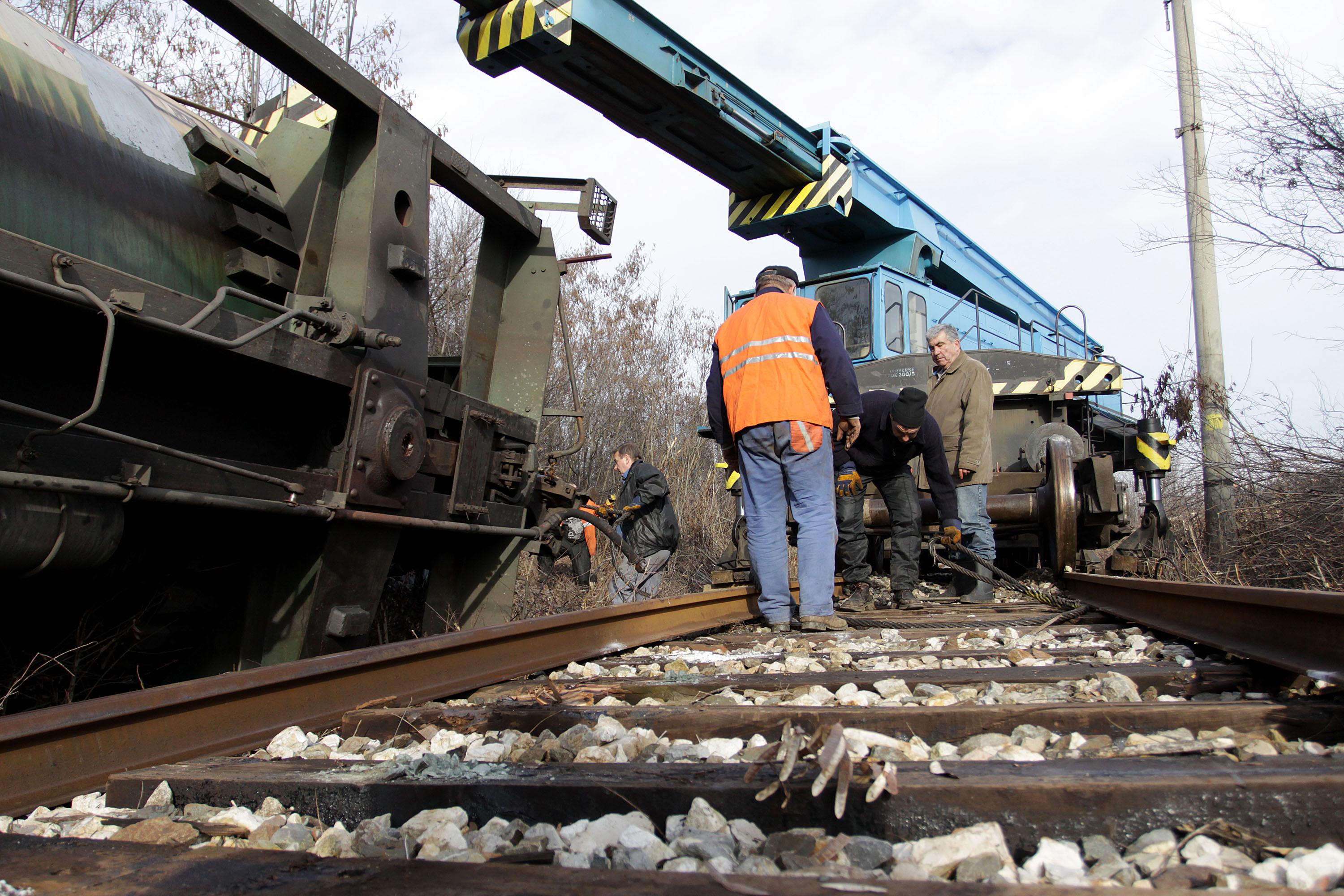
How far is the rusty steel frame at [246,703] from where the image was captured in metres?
1.70

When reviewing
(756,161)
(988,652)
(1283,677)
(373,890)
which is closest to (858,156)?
(756,161)

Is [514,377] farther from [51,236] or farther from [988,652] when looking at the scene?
[988,652]

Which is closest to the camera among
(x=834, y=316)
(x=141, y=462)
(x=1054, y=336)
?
(x=141, y=462)

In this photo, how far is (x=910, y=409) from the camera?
5293 mm

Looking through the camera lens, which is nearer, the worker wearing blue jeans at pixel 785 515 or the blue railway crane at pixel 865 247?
the worker wearing blue jeans at pixel 785 515

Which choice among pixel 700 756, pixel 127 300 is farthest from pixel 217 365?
pixel 700 756

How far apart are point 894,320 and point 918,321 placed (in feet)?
1.53

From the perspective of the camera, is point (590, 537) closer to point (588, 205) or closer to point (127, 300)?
point (588, 205)

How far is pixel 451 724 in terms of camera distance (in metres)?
2.15

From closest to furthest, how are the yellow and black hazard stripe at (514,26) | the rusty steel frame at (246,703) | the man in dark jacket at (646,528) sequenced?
1. the rusty steel frame at (246,703)
2. the yellow and black hazard stripe at (514,26)
3. the man in dark jacket at (646,528)

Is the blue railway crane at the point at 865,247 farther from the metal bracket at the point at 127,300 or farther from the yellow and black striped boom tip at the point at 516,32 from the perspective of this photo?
the metal bracket at the point at 127,300

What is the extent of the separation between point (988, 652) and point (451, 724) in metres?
1.79

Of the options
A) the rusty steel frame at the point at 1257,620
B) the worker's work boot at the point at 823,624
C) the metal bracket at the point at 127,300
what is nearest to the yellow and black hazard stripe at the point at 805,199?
the worker's work boot at the point at 823,624

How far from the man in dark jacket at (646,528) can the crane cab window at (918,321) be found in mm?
2966
